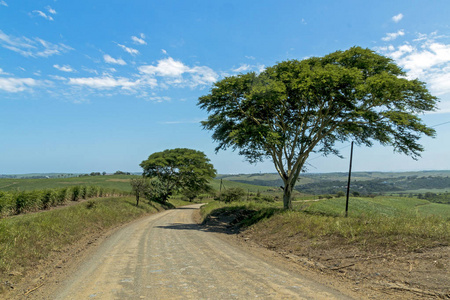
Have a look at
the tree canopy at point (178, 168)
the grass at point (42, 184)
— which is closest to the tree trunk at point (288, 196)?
the tree canopy at point (178, 168)

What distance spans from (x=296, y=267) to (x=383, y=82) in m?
13.0

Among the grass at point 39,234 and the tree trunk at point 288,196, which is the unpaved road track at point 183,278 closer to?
the grass at point 39,234

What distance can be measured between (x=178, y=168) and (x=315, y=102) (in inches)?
1679

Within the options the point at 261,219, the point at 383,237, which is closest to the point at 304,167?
the point at 261,219

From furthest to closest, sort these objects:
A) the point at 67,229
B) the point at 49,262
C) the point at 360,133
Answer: the point at 360,133, the point at 67,229, the point at 49,262

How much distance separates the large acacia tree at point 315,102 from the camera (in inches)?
693

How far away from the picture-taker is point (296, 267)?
9.48m

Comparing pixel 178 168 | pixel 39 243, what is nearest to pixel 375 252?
pixel 39 243

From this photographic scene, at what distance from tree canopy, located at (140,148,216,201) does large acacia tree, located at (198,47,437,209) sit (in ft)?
118

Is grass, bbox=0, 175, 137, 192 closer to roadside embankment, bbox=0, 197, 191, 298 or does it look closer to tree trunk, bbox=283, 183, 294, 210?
roadside embankment, bbox=0, 197, 191, 298

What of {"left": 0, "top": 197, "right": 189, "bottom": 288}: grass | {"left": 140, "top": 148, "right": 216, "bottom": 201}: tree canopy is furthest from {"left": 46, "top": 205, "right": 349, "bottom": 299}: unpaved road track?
{"left": 140, "top": 148, "right": 216, "bottom": 201}: tree canopy

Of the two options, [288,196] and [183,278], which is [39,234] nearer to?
[183,278]

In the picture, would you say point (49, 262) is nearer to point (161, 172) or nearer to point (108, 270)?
point (108, 270)

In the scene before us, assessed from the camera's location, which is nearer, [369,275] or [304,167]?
[369,275]
